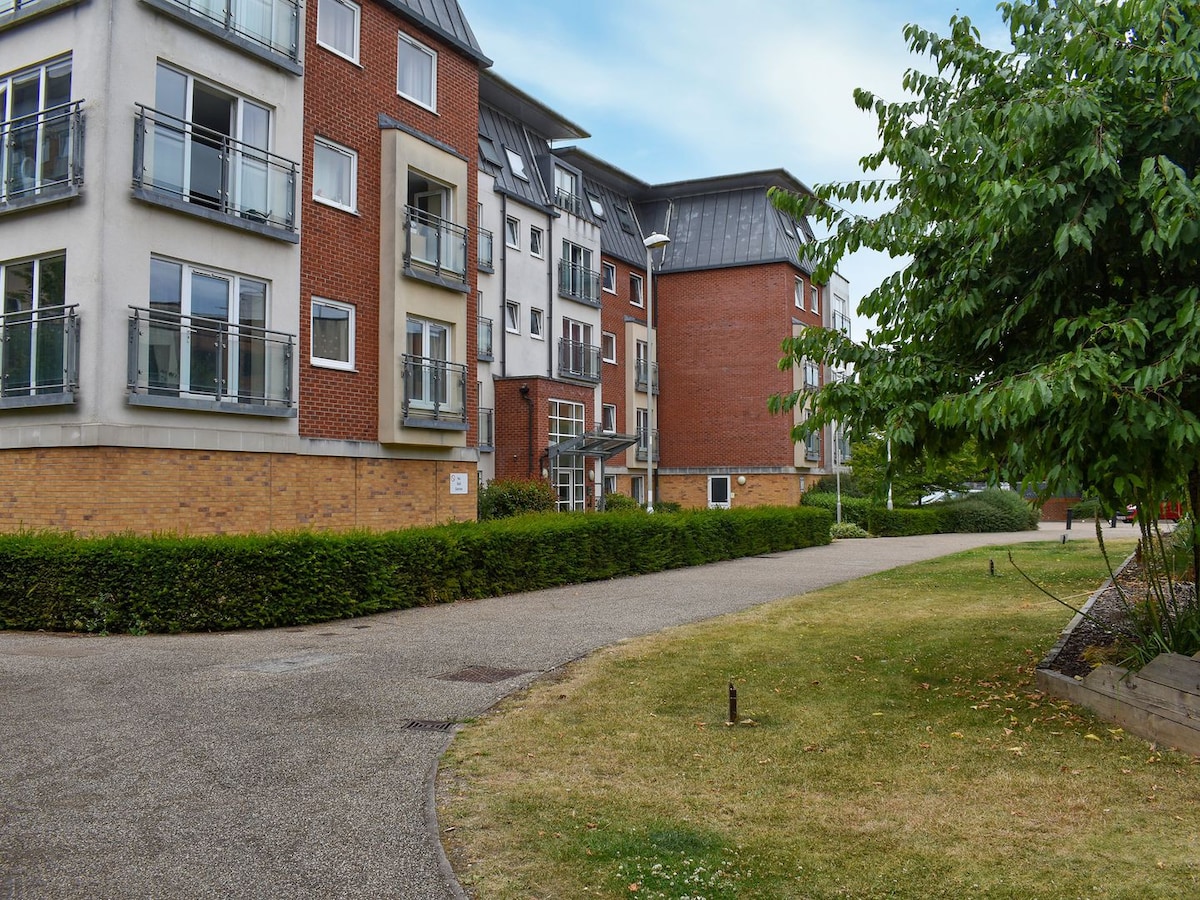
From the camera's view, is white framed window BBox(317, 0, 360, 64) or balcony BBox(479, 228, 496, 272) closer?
white framed window BBox(317, 0, 360, 64)

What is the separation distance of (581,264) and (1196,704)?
28.9 meters

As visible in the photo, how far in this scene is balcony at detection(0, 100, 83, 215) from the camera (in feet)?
44.3

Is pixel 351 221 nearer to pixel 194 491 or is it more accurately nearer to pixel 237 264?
pixel 237 264

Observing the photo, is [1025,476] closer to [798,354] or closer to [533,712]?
[798,354]

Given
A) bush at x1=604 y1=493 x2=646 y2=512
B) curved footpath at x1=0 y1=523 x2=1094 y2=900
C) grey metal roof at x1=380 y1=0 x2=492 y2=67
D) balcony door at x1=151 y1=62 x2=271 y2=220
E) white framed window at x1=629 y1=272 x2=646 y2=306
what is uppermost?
grey metal roof at x1=380 y1=0 x2=492 y2=67

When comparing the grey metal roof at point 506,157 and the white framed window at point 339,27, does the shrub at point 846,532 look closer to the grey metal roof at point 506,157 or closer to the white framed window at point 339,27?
the grey metal roof at point 506,157

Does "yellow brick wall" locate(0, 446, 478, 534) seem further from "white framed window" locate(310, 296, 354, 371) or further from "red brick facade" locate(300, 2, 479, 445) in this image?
"white framed window" locate(310, 296, 354, 371)

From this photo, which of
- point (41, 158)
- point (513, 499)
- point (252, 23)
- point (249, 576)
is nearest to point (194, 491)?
point (249, 576)

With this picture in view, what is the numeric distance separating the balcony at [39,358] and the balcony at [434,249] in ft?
20.7

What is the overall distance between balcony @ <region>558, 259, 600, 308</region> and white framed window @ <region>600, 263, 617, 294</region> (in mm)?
3723

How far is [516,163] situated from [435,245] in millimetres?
12749

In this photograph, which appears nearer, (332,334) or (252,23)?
(252,23)

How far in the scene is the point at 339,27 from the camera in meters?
17.8

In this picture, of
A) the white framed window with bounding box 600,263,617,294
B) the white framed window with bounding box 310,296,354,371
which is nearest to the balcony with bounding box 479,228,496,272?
the white framed window with bounding box 600,263,617,294
